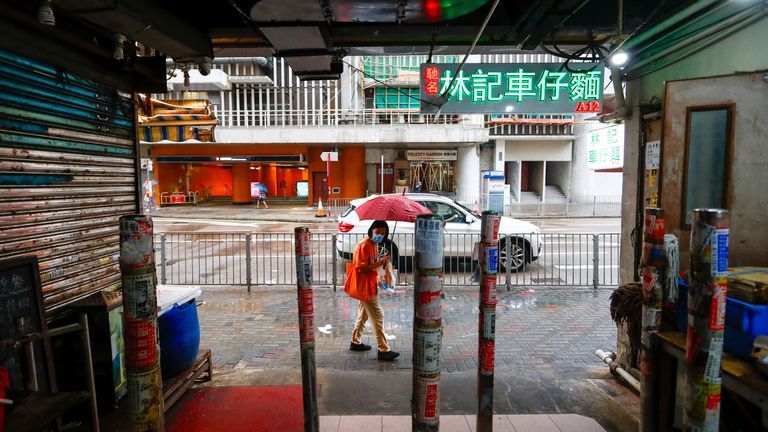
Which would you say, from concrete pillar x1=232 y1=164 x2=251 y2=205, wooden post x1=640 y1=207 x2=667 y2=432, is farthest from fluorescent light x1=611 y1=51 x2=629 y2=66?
concrete pillar x1=232 y1=164 x2=251 y2=205

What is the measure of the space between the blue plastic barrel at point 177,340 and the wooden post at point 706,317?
4.10 m

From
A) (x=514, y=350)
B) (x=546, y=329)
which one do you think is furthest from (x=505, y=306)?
(x=514, y=350)

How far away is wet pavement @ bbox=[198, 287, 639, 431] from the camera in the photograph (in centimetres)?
422

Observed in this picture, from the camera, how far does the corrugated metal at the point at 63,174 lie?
10.8 ft

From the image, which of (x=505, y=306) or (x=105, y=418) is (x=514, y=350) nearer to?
(x=505, y=306)

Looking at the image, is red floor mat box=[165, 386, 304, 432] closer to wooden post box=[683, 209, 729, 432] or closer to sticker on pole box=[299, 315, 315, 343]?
sticker on pole box=[299, 315, 315, 343]

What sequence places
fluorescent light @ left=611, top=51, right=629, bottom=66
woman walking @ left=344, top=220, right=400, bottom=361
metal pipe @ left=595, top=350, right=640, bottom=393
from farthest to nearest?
woman walking @ left=344, top=220, right=400, bottom=361 → fluorescent light @ left=611, top=51, right=629, bottom=66 → metal pipe @ left=595, top=350, right=640, bottom=393

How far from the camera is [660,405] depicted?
10.7 feet

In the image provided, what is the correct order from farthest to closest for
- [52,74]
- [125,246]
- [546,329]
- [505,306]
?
[505,306] < [546,329] < [52,74] < [125,246]

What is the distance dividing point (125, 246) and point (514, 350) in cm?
499

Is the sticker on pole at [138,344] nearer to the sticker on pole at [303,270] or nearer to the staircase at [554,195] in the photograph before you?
the sticker on pole at [303,270]

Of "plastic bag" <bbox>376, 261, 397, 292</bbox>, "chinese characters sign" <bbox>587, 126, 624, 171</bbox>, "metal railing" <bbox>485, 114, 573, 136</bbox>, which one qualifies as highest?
"metal railing" <bbox>485, 114, 573, 136</bbox>

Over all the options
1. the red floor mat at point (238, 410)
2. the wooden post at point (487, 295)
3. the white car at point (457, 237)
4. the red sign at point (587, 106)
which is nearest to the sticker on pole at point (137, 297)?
the wooden post at point (487, 295)

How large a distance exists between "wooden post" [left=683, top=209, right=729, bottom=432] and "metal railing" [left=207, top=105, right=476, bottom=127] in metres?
22.4
